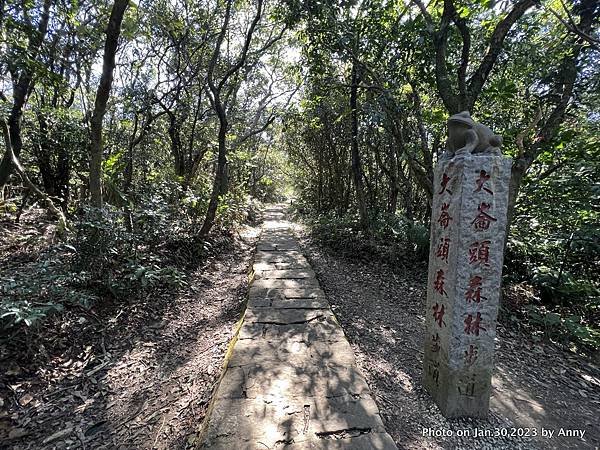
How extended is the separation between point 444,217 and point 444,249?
245 mm

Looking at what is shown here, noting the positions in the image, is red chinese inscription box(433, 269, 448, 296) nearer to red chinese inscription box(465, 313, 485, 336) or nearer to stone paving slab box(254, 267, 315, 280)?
red chinese inscription box(465, 313, 485, 336)

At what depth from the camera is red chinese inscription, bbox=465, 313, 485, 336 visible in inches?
85.3

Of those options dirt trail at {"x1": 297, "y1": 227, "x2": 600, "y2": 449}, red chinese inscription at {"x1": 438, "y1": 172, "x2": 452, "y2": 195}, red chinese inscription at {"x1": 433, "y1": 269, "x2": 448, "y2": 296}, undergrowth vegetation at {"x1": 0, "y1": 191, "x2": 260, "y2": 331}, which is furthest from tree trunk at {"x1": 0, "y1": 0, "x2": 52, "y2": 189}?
red chinese inscription at {"x1": 433, "y1": 269, "x2": 448, "y2": 296}

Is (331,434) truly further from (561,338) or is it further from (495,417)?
(561,338)

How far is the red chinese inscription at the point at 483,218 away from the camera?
210 cm

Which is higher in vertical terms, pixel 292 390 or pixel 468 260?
pixel 468 260

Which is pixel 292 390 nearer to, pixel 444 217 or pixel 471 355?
pixel 471 355

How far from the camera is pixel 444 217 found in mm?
2279

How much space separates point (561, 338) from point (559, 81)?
3.31 m

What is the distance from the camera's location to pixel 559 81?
380 centimetres

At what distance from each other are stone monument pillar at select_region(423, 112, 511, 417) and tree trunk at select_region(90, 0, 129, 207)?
4025mm

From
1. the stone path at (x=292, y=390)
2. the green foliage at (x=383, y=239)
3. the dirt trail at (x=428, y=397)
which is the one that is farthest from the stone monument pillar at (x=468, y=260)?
the green foliage at (x=383, y=239)

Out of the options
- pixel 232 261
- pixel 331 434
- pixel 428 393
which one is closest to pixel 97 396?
pixel 331 434

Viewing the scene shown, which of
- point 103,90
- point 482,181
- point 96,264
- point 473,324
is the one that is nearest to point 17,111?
point 103,90
